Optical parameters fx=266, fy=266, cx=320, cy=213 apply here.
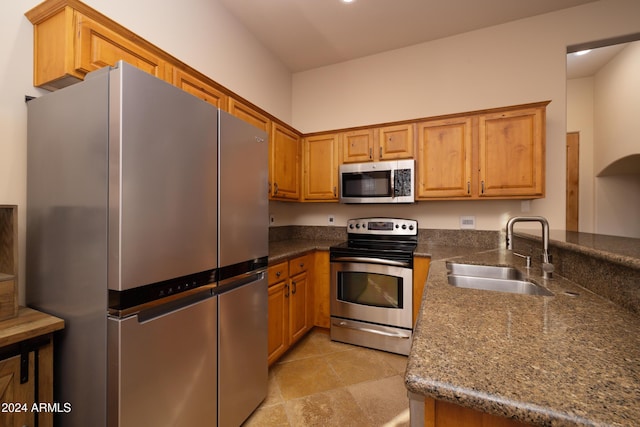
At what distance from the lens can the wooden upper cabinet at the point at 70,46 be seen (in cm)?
111

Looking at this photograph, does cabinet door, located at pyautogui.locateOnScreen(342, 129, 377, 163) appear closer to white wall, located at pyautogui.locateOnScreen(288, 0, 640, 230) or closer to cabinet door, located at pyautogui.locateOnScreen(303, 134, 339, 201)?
cabinet door, located at pyautogui.locateOnScreen(303, 134, 339, 201)

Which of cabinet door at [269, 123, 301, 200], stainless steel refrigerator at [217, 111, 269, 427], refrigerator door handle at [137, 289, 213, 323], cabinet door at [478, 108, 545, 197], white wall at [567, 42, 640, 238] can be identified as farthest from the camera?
white wall at [567, 42, 640, 238]

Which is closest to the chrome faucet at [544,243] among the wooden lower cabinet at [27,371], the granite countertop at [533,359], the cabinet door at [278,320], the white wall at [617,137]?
the granite countertop at [533,359]

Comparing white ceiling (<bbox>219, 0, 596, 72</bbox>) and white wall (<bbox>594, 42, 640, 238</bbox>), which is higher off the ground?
white ceiling (<bbox>219, 0, 596, 72</bbox>)

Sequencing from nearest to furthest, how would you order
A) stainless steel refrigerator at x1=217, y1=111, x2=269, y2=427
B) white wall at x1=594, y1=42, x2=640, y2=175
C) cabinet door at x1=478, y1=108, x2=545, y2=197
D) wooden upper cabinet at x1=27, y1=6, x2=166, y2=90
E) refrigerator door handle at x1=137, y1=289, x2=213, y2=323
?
refrigerator door handle at x1=137, y1=289, x2=213, y2=323 < wooden upper cabinet at x1=27, y1=6, x2=166, y2=90 < stainless steel refrigerator at x1=217, y1=111, x2=269, y2=427 < cabinet door at x1=478, y1=108, x2=545, y2=197 < white wall at x1=594, y1=42, x2=640, y2=175

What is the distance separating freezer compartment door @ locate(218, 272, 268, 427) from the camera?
1350mm

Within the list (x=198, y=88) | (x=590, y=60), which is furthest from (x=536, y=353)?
(x=590, y=60)

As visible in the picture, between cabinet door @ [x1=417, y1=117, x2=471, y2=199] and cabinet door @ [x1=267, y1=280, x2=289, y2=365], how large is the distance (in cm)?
152

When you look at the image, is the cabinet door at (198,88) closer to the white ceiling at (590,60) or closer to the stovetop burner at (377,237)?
the stovetop burner at (377,237)

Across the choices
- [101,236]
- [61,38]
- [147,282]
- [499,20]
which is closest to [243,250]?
[147,282]

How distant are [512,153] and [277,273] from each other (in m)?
2.16

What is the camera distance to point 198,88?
1.66 meters

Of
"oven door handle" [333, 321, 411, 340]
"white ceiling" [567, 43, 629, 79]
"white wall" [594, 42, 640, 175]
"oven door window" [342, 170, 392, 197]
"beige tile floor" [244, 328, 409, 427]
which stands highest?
"white ceiling" [567, 43, 629, 79]

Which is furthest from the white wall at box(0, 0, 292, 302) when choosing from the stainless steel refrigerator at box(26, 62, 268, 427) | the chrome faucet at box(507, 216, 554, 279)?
the chrome faucet at box(507, 216, 554, 279)
